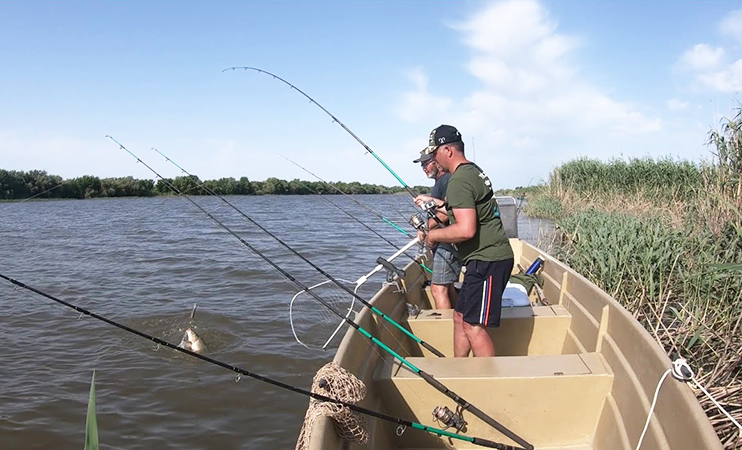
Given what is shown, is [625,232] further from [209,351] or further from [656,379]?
[209,351]

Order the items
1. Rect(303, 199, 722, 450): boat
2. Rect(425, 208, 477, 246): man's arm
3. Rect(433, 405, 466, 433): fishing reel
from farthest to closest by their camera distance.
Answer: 1. Rect(425, 208, 477, 246): man's arm
2. Rect(433, 405, 466, 433): fishing reel
3. Rect(303, 199, 722, 450): boat

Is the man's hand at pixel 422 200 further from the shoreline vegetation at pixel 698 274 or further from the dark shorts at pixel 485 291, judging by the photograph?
the shoreline vegetation at pixel 698 274

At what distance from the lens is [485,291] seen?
351 cm

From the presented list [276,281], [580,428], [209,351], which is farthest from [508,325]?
[276,281]

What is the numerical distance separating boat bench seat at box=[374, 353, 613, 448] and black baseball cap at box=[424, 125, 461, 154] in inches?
60.8

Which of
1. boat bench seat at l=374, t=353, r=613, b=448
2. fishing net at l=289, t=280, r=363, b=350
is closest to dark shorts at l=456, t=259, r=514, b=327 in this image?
boat bench seat at l=374, t=353, r=613, b=448

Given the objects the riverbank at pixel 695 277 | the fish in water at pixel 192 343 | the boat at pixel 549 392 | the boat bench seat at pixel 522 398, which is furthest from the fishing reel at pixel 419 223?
the fish in water at pixel 192 343

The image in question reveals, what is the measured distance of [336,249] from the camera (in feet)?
52.2

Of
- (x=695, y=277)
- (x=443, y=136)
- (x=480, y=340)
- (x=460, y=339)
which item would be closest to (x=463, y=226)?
(x=443, y=136)

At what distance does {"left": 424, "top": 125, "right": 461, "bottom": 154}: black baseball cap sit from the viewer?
3.58m

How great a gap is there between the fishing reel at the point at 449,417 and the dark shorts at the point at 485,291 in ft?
2.34

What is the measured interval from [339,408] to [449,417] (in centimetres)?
92

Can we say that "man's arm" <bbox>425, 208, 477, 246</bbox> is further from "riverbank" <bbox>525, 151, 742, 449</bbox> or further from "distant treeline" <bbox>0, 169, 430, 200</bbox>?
"distant treeline" <bbox>0, 169, 430, 200</bbox>

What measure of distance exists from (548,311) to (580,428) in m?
1.60
